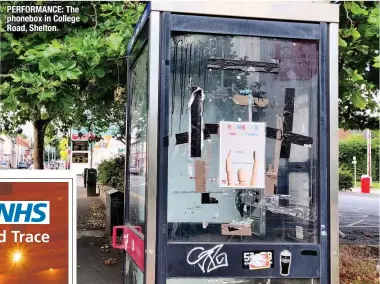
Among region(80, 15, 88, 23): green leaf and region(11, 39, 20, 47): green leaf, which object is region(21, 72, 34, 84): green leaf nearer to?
region(11, 39, 20, 47): green leaf

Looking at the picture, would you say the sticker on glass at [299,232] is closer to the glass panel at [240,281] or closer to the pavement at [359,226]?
the glass panel at [240,281]

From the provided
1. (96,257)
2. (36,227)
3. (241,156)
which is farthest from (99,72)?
(96,257)

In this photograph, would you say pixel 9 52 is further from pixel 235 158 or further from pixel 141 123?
pixel 235 158

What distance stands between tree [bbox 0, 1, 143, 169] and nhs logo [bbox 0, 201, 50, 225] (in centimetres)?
219

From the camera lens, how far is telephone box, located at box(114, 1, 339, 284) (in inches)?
112

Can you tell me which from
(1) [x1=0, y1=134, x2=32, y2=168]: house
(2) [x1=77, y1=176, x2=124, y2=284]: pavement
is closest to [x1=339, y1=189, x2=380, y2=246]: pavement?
(2) [x1=77, y1=176, x2=124, y2=284]: pavement

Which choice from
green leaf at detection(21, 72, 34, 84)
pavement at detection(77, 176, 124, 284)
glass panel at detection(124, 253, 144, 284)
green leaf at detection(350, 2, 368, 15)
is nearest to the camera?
glass panel at detection(124, 253, 144, 284)

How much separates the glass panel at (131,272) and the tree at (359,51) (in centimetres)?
293

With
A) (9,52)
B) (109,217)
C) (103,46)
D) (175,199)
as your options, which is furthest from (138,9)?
(109,217)

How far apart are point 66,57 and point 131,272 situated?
2.30 metres

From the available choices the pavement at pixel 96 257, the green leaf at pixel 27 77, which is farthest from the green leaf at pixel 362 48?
the pavement at pixel 96 257

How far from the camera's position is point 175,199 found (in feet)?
10.3

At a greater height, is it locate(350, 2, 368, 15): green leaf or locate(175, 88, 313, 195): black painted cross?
locate(350, 2, 368, 15): green leaf

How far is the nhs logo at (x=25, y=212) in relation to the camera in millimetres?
2637
